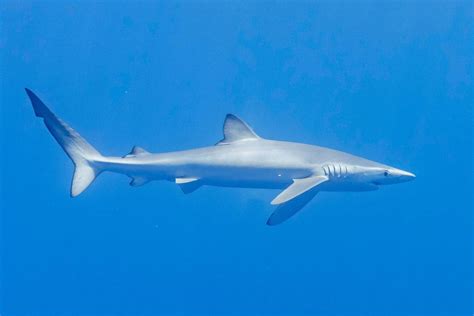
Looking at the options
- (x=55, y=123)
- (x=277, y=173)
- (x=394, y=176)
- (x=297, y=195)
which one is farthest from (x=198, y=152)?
(x=394, y=176)

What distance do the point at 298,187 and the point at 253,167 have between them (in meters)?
0.77

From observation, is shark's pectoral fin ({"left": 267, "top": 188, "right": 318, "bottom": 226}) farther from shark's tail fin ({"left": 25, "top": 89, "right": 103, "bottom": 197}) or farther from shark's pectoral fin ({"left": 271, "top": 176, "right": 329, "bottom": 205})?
shark's tail fin ({"left": 25, "top": 89, "right": 103, "bottom": 197})

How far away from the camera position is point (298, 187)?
657 cm

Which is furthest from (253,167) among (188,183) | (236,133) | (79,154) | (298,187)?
(79,154)

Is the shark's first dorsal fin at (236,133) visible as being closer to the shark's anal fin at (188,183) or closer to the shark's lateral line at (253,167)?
the shark's lateral line at (253,167)

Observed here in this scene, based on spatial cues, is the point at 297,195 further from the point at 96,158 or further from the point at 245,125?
the point at 96,158

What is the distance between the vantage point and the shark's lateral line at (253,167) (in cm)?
690

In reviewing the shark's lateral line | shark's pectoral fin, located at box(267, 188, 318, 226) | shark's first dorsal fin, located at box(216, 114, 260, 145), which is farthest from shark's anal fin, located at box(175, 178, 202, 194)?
shark's pectoral fin, located at box(267, 188, 318, 226)

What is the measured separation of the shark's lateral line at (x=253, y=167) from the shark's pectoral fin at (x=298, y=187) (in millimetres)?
14

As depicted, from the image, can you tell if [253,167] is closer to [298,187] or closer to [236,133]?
[236,133]

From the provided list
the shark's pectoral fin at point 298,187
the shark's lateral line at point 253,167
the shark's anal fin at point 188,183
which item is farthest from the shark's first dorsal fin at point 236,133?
the shark's pectoral fin at point 298,187

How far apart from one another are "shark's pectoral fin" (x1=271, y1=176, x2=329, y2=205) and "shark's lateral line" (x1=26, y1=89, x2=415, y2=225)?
0.05ft

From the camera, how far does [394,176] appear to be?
22.5 feet

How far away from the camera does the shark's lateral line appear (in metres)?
6.90
